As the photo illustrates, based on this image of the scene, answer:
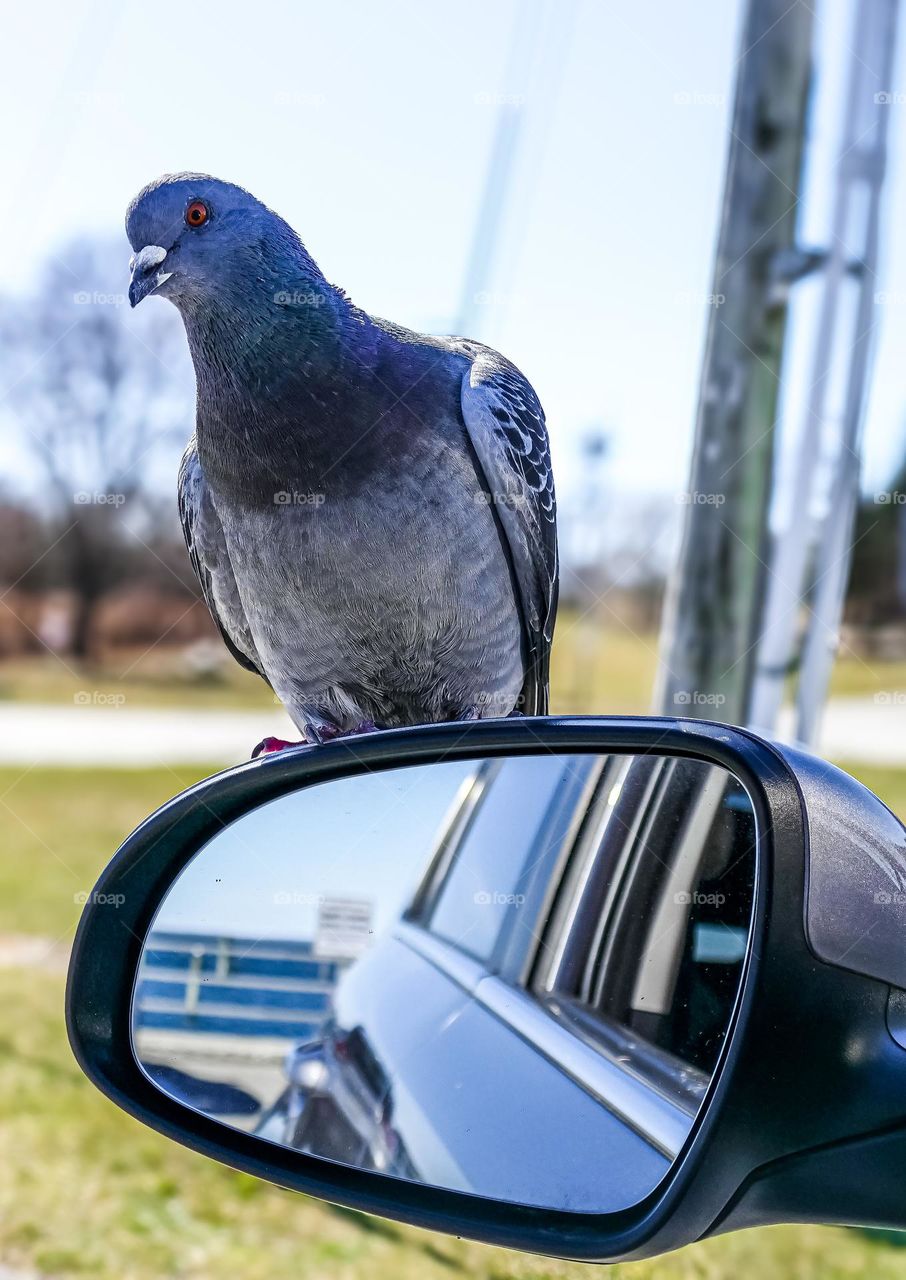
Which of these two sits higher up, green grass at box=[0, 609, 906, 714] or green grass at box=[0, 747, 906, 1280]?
green grass at box=[0, 609, 906, 714]

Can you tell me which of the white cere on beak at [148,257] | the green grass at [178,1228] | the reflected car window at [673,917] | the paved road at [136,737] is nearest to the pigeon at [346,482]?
the white cere on beak at [148,257]

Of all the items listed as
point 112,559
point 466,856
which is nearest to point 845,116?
point 466,856

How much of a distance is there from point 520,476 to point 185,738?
49.9 ft

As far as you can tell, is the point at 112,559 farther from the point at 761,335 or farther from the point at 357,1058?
the point at 357,1058

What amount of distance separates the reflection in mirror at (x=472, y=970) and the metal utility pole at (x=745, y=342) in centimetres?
167

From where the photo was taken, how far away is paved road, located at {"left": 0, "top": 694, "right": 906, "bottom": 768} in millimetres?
15742

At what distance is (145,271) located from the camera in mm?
2010

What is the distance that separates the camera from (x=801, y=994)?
0.91 meters

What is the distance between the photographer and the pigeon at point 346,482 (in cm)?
205

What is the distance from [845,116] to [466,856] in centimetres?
268

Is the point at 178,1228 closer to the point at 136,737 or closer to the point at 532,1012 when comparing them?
the point at 532,1012

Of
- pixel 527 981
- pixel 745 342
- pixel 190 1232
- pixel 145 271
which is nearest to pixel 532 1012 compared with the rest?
pixel 527 981

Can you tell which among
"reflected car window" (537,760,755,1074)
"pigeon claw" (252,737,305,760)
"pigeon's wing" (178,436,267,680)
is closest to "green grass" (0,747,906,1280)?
"reflected car window" (537,760,755,1074)

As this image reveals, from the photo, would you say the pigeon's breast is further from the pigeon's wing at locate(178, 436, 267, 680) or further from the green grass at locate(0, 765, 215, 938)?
the green grass at locate(0, 765, 215, 938)
